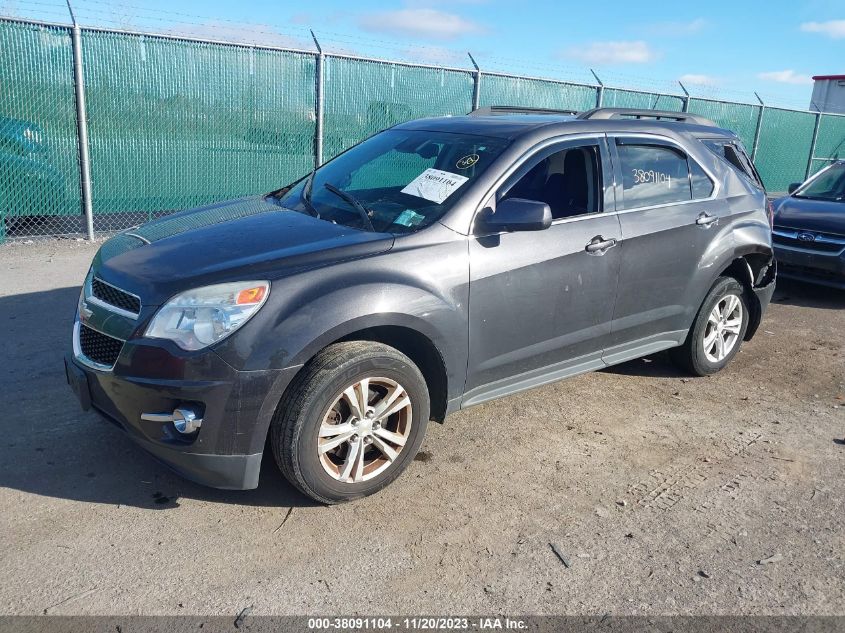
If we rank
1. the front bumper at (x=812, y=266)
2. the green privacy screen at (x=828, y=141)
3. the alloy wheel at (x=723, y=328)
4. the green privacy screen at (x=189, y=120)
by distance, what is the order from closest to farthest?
the alloy wheel at (x=723, y=328) → the front bumper at (x=812, y=266) → the green privacy screen at (x=189, y=120) → the green privacy screen at (x=828, y=141)

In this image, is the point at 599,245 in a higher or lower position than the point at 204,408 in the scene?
Result: higher

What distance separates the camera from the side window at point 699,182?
4.85 m

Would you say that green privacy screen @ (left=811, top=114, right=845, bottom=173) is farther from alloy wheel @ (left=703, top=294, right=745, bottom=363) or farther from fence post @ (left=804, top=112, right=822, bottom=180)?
alloy wheel @ (left=703, top=294, right=745, bottom=363)

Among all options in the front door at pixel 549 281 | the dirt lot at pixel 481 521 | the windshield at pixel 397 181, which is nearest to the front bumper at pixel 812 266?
the dirt lot at pixel 481 521

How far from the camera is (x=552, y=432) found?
430 cm

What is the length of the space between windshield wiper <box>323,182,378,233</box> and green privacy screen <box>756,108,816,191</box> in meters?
16.1

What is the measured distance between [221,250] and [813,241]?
22.9 feet

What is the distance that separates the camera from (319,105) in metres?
10.1

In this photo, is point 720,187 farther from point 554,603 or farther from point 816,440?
point 554,603

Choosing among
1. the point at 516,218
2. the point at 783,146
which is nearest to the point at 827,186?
the point at 516,218

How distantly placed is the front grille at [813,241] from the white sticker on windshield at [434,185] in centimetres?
572

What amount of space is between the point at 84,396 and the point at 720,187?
4301 mm

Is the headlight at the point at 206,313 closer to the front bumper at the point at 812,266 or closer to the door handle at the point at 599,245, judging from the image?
the door handle at the point at 599,245

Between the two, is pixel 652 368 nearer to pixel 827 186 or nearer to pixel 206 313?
pixel 206 313
